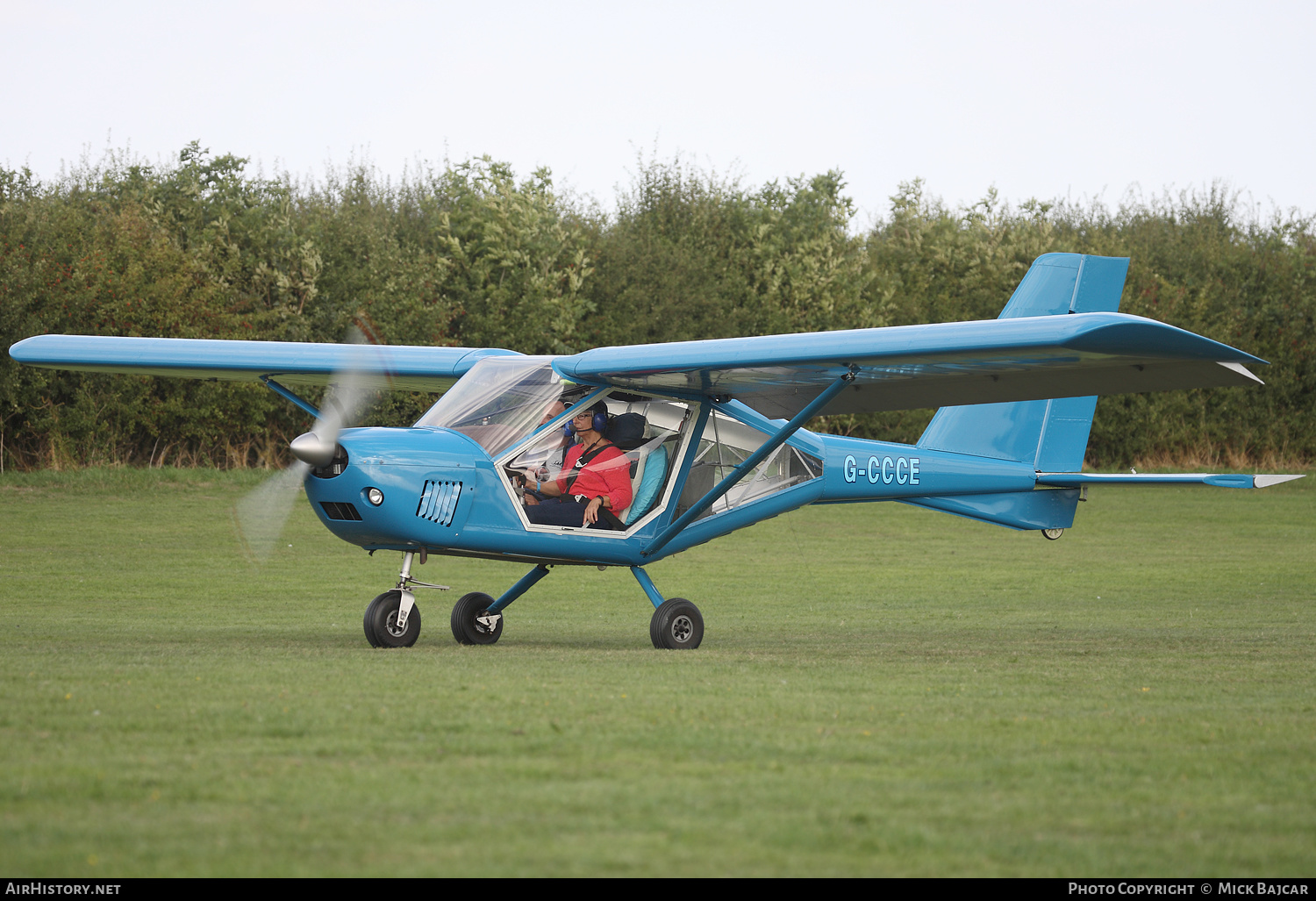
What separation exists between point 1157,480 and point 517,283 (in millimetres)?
28810

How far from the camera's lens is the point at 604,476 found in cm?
1224

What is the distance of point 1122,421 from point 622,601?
29195 millimetres

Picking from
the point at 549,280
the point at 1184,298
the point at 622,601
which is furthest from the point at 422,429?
the point at 1184,298

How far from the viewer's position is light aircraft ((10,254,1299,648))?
35.4 ft

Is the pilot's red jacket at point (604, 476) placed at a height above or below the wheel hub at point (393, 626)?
above

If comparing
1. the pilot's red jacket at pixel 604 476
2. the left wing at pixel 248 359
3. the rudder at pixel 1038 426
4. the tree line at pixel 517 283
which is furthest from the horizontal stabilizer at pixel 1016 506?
the tree line at pixel 517 283

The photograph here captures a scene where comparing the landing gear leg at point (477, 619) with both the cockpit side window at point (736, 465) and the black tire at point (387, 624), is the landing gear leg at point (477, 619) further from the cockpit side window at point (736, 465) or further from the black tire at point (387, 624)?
the cockpit side window at point (736, 465)

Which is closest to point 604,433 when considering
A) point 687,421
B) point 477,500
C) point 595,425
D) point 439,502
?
point 595,425

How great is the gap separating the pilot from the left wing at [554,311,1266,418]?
459mm

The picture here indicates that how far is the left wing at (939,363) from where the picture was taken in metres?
9.98

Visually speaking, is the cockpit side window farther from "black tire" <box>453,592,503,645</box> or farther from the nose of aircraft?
the nose of aircraft

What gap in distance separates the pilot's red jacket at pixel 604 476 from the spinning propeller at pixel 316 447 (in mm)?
1926

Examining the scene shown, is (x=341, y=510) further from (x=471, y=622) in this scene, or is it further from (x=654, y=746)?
(x=654, y=746)

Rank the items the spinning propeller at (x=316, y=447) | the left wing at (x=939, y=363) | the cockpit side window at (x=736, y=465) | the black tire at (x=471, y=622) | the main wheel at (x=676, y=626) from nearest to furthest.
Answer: the left wing at (x=939, y=363), the spinning propeller at (x=316, y=447), the main wheel at (x=676, y=626), the black tire at (x=471, y=622), the cockpit side window at (x=736, y=465)
